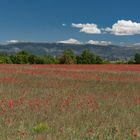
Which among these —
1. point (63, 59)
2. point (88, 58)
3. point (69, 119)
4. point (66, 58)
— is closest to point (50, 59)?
point (63, 59)

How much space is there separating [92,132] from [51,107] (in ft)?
11.9

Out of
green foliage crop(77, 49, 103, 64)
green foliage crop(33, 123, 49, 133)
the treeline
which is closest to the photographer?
green foliage crop(33, 123, 49, 133)

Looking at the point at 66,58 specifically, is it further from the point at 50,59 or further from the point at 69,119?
the point at 69,119

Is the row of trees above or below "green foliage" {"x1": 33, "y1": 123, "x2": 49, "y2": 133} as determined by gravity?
below

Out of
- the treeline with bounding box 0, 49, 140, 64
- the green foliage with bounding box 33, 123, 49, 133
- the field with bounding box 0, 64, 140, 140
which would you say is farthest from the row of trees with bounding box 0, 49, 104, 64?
the green foliage with bounding box 33, 123, 49, 133

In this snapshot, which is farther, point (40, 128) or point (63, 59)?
point (63, 59)

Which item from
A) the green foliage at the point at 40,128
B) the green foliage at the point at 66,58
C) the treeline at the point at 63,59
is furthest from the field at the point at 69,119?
the treeline at the point at 63,59

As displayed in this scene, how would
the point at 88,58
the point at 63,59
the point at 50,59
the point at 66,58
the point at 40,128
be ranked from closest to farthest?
the point at 40,128, the point at 66,58, the point at 63,59, the point at 50,59, the point at 88,58

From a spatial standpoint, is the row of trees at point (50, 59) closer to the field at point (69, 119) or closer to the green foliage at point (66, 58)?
the green foliage at point (66, 58)

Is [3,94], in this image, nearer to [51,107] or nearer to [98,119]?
[51,107]

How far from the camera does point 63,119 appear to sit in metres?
9.87

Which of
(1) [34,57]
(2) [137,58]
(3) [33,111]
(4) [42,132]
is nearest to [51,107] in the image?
(3) [33,111]

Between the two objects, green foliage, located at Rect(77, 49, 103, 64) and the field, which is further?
green foliage, located at Rect(77, 49, 103, 64)

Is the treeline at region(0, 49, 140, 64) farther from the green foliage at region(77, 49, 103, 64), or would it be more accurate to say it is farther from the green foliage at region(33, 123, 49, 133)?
the green foliage at region(33, 123, 49, 133)
